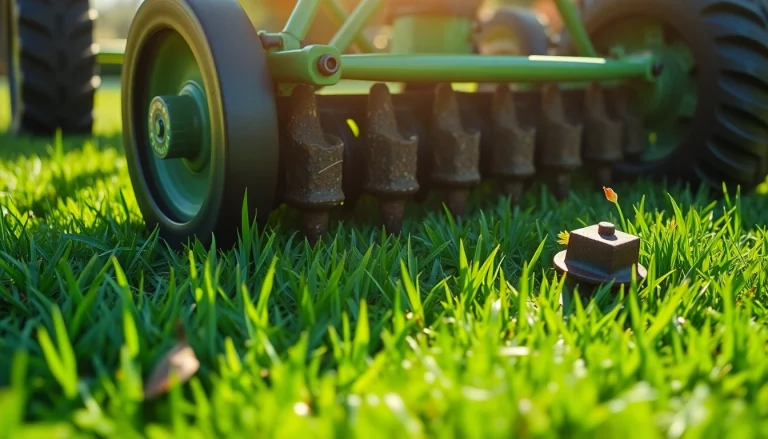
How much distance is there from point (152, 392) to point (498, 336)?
47 centimetres

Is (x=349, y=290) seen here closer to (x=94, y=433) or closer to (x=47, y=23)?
(x=94, y=433)

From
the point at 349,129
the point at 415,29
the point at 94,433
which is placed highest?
the point at 415,29

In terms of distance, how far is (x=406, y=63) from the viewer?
1696 mm

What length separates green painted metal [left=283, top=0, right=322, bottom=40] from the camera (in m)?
1.63

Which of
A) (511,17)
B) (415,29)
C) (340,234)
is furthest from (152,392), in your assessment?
(511,17)

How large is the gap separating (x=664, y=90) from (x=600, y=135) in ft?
0.96

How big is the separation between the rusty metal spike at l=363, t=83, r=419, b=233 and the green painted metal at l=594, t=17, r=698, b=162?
989mm

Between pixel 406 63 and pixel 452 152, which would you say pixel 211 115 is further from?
pixel 452 152

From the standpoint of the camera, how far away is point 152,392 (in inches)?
34.4

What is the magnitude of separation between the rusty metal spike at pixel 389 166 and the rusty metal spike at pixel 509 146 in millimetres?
364

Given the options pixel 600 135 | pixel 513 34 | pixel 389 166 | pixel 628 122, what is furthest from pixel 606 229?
pixel 513 34

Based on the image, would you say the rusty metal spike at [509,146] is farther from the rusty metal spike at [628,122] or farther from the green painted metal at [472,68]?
the rusty metal spike at [628,122]

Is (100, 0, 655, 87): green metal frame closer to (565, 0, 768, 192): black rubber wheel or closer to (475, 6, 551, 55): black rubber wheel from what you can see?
(565, 0, 768, 192): black rubber wheel

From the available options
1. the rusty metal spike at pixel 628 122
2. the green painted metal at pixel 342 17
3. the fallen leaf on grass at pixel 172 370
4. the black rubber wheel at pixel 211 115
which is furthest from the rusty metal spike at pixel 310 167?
the rusty metal spike at pixel 628 122
